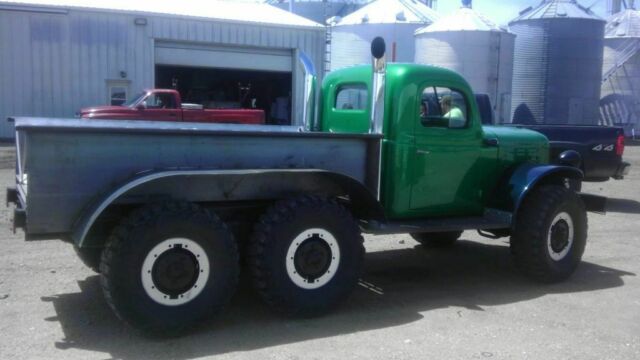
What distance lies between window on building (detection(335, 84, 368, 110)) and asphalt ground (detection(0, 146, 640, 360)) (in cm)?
180

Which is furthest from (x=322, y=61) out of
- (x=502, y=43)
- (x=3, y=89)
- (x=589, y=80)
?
(x=589, y=80)

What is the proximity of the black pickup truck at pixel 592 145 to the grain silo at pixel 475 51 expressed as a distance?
1383 cm

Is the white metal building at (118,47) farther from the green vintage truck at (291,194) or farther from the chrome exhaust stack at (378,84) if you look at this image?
the chrome exhaust stack at (378,84)

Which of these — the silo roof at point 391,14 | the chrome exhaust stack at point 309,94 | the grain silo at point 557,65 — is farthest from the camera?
the silo roof at point 391,14

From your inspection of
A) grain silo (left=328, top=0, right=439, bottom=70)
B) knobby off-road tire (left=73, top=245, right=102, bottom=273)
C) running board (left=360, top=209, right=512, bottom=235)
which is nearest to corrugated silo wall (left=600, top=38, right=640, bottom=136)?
grain silo (left=328, top=0, right=439, bottom=70)

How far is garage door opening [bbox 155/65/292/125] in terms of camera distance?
2691 cm

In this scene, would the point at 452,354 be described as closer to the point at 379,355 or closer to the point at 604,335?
the point at 379,355

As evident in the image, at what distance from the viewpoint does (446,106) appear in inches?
268

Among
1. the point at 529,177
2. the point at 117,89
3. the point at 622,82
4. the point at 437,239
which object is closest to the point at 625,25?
the point at 622,82

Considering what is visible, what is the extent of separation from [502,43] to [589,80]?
5.86 metres

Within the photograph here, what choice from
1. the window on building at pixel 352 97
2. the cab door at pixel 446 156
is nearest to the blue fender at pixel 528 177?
the cab door at pixel 446 156

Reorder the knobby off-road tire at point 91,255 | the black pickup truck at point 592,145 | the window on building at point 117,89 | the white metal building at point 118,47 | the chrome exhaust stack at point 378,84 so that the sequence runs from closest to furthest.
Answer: the knobby off-road tire at point 91,255 → the chrome exhaust stack at point 378,84 → the black pickup truck at point 592,145 → the white metal building at point 118,47 → the window on building at point 117,89

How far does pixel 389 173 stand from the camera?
20.5 ft

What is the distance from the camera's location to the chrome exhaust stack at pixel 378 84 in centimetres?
616
